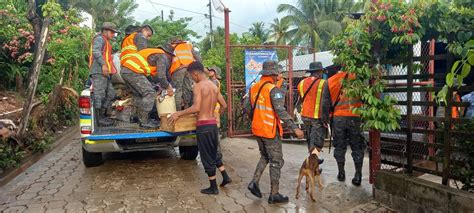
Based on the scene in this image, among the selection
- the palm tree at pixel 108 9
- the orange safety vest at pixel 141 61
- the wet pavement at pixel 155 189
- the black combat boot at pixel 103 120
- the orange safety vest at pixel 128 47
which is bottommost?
the wet pavement at pixel 155 189

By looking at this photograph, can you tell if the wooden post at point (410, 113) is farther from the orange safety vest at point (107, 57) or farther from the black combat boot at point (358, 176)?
the orange safety vest at point (107, 57)

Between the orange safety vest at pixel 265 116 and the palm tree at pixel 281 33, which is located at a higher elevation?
the palm tree at pixel 281 33

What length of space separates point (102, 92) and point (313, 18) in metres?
28.5

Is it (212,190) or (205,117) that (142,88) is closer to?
(205,117)

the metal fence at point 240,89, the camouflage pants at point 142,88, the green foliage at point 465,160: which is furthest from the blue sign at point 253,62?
the green foliage at point 465,160

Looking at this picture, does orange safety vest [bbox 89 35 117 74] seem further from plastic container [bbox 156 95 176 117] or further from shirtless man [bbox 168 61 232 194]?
shirtless man [bbox 168 61 232 194]

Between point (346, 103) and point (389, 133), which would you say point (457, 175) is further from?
point (346, 103)

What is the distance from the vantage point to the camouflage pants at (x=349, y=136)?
207 inches

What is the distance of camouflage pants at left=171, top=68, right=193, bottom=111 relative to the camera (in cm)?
618

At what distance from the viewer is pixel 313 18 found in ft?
107

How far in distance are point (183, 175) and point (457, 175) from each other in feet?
12.0

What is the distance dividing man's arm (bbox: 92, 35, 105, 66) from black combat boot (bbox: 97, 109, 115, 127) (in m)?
0.77

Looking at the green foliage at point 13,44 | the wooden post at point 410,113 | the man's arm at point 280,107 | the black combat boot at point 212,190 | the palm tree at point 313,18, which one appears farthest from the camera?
the palm tree at point 313,18

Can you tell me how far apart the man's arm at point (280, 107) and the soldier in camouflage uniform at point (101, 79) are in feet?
9.82
